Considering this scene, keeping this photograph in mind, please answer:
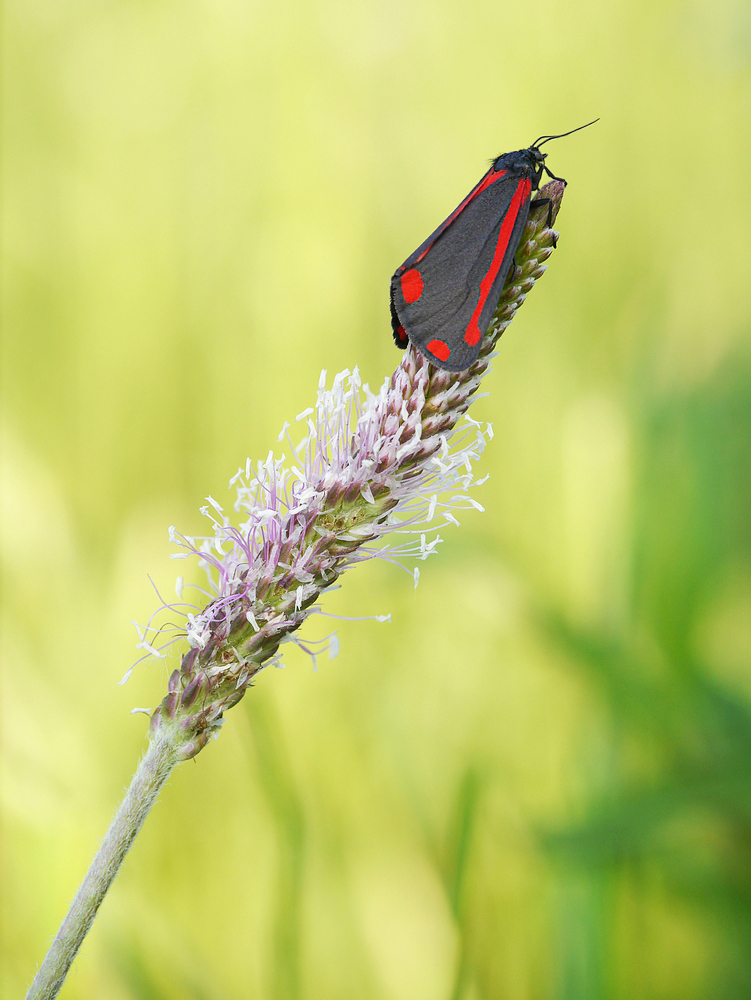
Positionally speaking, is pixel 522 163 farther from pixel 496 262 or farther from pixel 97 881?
pixel 97 881

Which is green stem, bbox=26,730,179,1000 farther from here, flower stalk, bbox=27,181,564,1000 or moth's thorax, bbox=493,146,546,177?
moth's thorax, bbox=493,146,546,177

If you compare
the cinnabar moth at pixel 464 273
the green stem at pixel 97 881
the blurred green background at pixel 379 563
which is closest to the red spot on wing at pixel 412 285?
the cinnabar moth at pixel 464 273

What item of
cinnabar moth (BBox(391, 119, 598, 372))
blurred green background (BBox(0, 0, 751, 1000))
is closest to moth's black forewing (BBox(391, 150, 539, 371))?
cinnabar moth (BBox(391, 119, 598, 372))

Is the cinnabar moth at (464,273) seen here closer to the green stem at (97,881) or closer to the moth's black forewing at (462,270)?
the moth's black forewing at (462,270)

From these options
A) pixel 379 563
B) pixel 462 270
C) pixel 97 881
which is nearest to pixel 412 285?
pixel 462 270

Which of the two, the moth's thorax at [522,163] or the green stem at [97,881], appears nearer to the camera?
the green stem at [97,881]

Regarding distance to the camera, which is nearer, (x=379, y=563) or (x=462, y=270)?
(x=462, y=270)

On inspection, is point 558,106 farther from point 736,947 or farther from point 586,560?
point 736,947
